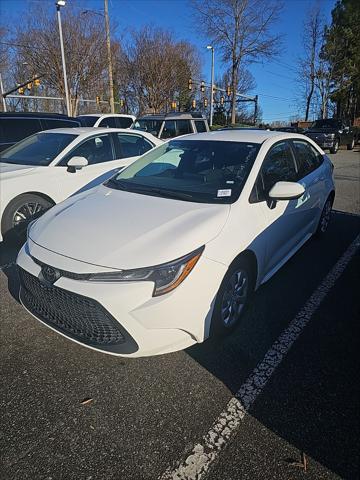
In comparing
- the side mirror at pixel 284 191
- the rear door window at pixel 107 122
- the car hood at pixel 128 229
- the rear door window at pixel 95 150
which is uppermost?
the rear door window at pixel 107 122

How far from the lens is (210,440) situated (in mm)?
1942

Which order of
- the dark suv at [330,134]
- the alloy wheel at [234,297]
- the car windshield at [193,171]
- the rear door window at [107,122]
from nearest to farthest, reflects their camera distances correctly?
the alloy wheel at [234,297] → the car windshield at [193,171] → the rear door window at [107,122] → the dark suv at [330,134]

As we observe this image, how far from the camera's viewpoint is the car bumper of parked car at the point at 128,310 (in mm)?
2094

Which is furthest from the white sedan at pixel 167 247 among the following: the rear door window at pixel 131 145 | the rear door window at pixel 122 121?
the rear door window at pixel 122 121

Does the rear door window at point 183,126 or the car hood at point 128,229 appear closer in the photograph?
the car hood at point 128,229

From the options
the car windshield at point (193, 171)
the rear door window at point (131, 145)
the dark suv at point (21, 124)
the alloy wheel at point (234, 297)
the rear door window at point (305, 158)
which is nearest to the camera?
the alloy wheel at point (234, 297)

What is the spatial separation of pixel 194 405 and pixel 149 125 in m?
10.4

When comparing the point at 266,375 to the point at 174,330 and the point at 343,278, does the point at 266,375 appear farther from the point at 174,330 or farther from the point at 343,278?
the point at 343,278

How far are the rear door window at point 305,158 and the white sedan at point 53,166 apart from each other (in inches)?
111

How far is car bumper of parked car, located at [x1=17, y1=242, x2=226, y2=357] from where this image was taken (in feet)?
6.87

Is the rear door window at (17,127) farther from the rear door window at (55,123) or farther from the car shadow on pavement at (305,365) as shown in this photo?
the car shadow on pavement at (305,365)

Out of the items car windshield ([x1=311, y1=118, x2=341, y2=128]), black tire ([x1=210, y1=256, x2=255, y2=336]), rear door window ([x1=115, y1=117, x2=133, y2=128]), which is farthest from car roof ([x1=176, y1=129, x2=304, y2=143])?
car windshield ([x1=311, y1=118, x2=341, y2=128])

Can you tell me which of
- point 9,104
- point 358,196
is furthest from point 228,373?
point 9,104

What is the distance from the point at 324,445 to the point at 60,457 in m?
1.45
